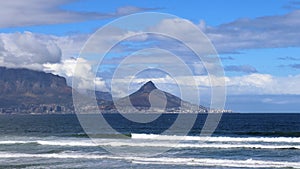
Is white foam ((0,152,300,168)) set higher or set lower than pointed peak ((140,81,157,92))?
lower

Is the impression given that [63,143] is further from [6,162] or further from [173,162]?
[173,162]

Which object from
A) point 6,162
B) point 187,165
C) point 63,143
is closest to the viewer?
point 187,165

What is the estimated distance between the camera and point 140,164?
3884cm

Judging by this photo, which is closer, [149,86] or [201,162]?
[201,162]

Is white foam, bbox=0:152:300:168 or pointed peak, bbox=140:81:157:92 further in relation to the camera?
pointed peak, bbox=140:81:157:92

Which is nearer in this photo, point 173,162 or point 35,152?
point 173,162

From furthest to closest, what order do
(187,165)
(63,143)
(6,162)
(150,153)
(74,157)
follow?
(63,143)
(150,153)
(74,157)
(6,162)
(187,165)

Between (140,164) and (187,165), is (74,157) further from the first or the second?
(187,165)

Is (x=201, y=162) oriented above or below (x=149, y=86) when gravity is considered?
below

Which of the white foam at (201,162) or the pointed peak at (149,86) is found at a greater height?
the pointed peak at (149,86)

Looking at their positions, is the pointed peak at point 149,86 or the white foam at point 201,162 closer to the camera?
the white foam at point 201,162

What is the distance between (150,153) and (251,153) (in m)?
8.83

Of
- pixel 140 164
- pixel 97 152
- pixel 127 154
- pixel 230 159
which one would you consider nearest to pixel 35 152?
pixel 97 152

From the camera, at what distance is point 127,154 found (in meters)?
46.0
